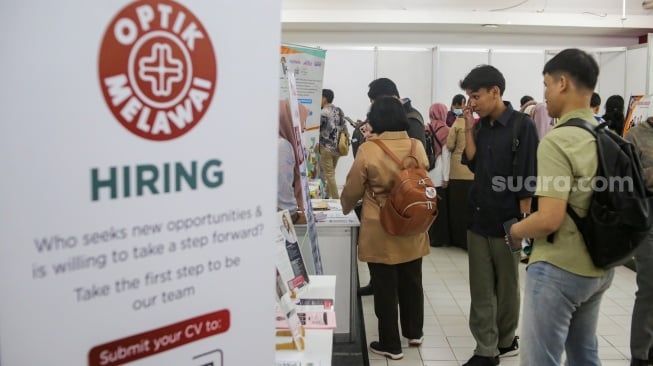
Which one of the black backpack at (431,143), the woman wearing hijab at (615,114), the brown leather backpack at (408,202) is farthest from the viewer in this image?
the black backpack at (431,143)

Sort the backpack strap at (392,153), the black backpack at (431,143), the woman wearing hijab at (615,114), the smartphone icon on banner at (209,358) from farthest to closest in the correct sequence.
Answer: the black backpack at (431,143) < the woman wearing hijab at (615,114) < the backpack strap at (392,153) < the smartphone icon on banner at (209,358)

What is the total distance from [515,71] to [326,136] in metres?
4.13

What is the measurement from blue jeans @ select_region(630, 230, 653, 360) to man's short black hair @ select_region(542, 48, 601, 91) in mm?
1242

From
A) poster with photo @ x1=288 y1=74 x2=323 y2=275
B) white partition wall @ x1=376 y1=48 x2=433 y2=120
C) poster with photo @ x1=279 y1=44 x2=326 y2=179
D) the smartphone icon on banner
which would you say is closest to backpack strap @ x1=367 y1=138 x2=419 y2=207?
poster with photo @ x1=288 y1=74 x2=323 y2=275

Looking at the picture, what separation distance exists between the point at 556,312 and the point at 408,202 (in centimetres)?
111

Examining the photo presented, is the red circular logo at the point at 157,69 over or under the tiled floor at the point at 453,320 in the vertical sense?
over

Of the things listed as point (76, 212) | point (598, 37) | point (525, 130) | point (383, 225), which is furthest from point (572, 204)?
point (598, 37)

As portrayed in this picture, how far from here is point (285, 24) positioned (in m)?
8.28

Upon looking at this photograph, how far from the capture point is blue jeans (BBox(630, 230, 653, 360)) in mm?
2803

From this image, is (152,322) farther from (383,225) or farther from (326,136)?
(326,136)

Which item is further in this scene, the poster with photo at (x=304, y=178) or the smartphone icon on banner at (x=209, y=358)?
the poster with photo at (x=304, y=178)

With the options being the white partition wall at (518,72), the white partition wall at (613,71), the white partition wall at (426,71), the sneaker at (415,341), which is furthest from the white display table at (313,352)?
the white partition wall at (613,71)

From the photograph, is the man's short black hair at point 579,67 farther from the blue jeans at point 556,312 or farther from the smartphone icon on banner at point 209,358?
the smartphone icon on banner at point 209,358

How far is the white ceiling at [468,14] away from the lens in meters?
8.05
